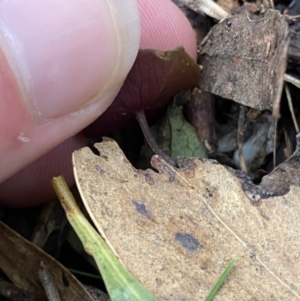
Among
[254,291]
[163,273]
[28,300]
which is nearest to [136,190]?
[163,273]

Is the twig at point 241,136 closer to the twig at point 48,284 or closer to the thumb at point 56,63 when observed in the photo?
the thumb at point 56,63

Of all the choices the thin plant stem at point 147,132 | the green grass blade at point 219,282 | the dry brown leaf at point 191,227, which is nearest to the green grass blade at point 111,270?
the dry brown leaf at point 191,227

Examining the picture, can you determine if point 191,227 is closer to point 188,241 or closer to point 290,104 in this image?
point 188,241

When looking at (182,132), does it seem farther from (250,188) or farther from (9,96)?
(9,96)

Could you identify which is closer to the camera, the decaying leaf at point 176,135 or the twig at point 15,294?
the twig at point 15,294

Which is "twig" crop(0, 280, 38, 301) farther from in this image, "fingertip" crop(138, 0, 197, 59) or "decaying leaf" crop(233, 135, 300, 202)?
"fingertip" crop(138, 0, 197, 59)

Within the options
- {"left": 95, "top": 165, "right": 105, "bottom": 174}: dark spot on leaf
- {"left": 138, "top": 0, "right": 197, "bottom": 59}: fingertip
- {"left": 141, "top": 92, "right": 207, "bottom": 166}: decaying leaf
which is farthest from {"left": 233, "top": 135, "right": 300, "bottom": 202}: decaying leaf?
{"left": 138, "top": 0, "right": 197, "bottom": 59}: fingertip

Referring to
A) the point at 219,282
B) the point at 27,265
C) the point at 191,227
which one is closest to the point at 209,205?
the point at 191,227

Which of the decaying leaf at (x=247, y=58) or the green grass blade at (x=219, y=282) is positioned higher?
the decaying leaf at (x=247, y=58)
